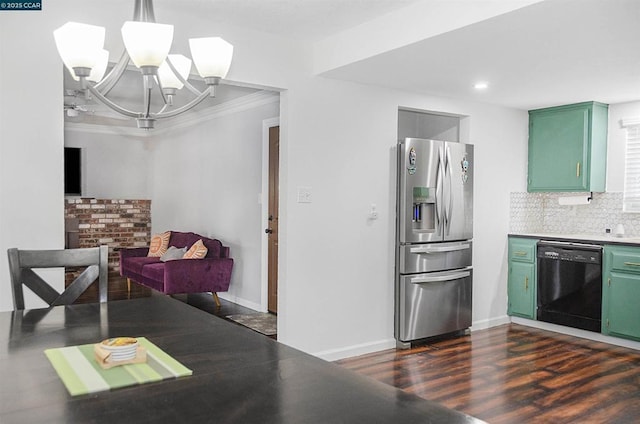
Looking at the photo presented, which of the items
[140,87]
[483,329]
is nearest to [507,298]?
[483,329]

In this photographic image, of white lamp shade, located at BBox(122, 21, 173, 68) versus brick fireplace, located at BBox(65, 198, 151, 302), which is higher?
white lamp shade, located at BBox(122, 21, 173, 68)

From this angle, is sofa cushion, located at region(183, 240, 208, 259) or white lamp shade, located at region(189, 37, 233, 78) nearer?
white lamp shade, located at region(189, 37, 233, 78)

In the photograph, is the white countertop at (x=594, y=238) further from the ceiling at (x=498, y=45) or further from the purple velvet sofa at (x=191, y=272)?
the purple velvet sofa at (x=191, y=272)

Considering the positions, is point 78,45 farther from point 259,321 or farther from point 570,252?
point 570,252

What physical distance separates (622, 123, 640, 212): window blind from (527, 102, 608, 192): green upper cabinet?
20 cm

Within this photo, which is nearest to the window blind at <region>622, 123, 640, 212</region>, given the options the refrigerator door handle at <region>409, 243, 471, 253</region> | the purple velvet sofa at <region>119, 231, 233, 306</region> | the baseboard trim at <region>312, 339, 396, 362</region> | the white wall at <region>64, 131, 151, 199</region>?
the refrigerator door handle at <region>409, 243, 471, 253</region>

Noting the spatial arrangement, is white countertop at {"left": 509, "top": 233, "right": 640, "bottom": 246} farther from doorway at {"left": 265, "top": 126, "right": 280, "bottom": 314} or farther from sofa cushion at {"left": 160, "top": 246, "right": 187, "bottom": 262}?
sofa cushion at {"left": 160, "top": 246, "right": 187, "bottom": 262}

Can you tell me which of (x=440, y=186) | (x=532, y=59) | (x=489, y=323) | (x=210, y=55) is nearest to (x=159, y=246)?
(x=440, y=186)

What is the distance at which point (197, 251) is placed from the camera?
6.22m

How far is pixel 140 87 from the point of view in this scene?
5.92 metres

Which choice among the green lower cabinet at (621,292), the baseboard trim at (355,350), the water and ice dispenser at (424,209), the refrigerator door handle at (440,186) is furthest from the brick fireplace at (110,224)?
the green lower cabinet at (621,292)

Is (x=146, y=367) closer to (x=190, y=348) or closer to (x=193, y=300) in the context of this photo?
(x=190, y=348)

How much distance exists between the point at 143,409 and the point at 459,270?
4.06 metres

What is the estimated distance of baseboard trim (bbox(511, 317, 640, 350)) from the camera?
473cm
